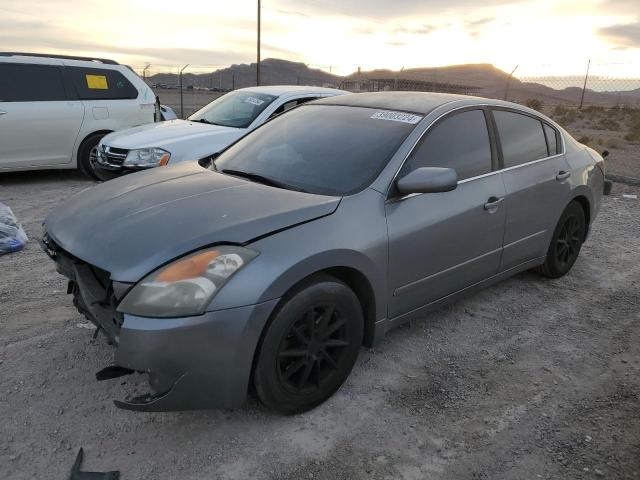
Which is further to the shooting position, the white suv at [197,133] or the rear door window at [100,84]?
the rear door window at [100,84]

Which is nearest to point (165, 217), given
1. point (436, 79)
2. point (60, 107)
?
point (60, 107)

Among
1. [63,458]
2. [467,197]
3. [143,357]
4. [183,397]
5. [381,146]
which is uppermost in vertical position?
[381,146]

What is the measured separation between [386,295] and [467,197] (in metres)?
0.94

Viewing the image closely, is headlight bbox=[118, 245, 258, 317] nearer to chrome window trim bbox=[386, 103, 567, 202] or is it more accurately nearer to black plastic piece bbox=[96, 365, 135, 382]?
black plastic piece bbox=[96, 365, 135, 382]

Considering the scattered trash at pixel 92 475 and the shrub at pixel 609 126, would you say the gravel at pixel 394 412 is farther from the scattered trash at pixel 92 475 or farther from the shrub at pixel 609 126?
the shrub at pixel 609 126

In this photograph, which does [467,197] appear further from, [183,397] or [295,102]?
[295,102]

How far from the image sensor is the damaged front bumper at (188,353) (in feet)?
7.32

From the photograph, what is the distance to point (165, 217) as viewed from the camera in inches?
104

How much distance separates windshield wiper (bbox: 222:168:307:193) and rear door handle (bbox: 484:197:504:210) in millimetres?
1333

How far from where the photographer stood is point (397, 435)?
2.68 m

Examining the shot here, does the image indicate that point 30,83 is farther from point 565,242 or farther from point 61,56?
point 565,242

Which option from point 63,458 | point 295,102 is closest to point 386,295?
point 63,458

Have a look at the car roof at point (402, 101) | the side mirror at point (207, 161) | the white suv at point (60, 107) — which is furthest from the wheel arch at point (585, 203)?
the white suv at point (60, 107)

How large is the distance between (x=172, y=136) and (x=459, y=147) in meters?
4.06
